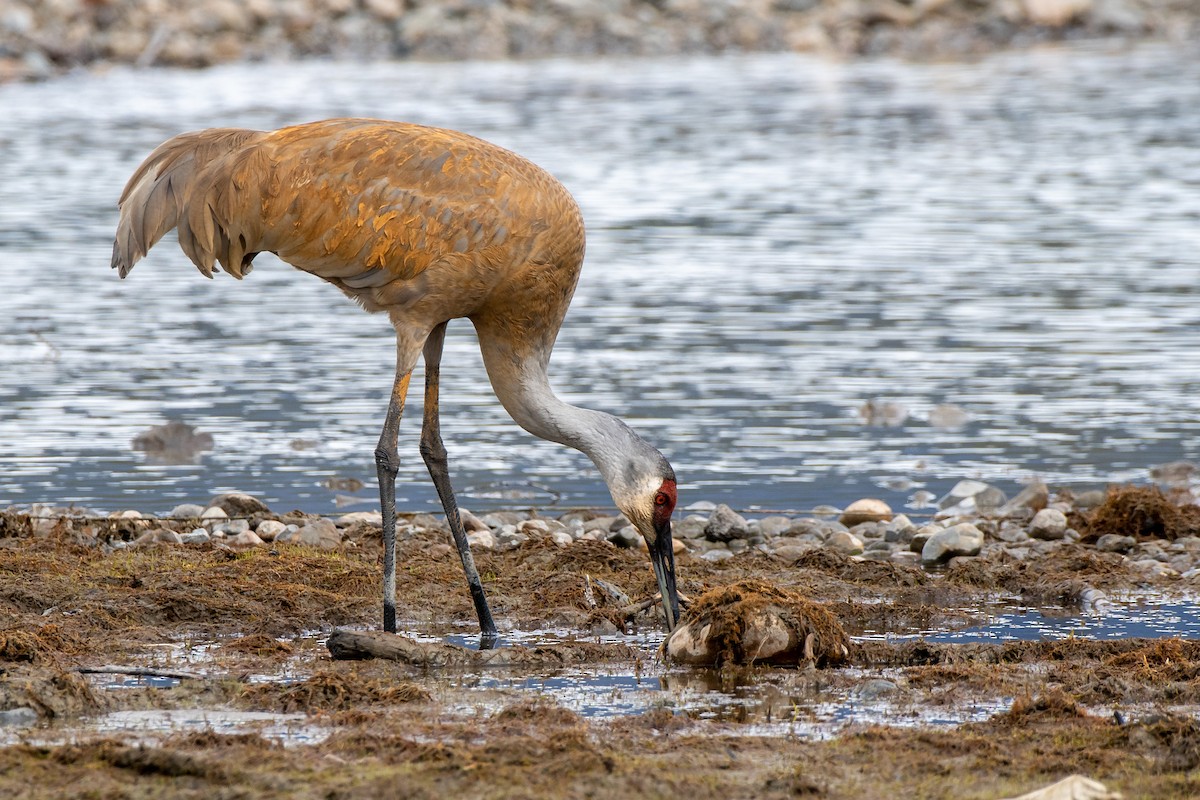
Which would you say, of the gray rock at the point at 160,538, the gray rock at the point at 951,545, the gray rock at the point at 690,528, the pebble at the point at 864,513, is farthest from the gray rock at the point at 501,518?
the gray rock at the point at 951,545

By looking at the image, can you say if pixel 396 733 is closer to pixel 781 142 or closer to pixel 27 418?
pixel 27 418

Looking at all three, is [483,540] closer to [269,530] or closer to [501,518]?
[501,518]

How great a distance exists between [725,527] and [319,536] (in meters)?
2.17

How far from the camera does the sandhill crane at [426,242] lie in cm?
812

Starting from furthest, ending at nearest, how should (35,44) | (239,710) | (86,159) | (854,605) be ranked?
(35,44) < (86,159) < (854,605) < (239,710)

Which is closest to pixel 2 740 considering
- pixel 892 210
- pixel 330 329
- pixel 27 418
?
pixel 27 418

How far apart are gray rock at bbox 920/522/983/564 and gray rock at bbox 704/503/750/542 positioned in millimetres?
1050

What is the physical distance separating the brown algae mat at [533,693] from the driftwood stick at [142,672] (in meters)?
0.03

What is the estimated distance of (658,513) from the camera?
7.97 meters

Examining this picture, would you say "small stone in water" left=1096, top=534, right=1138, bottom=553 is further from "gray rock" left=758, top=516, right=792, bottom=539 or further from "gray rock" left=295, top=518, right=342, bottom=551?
"gray rock" left=295, top=518, right=342, bottom=551

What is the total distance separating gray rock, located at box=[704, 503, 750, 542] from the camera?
10383mm

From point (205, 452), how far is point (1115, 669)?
7.31m

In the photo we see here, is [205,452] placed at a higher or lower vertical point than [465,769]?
lower

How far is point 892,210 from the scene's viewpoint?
23656mm
